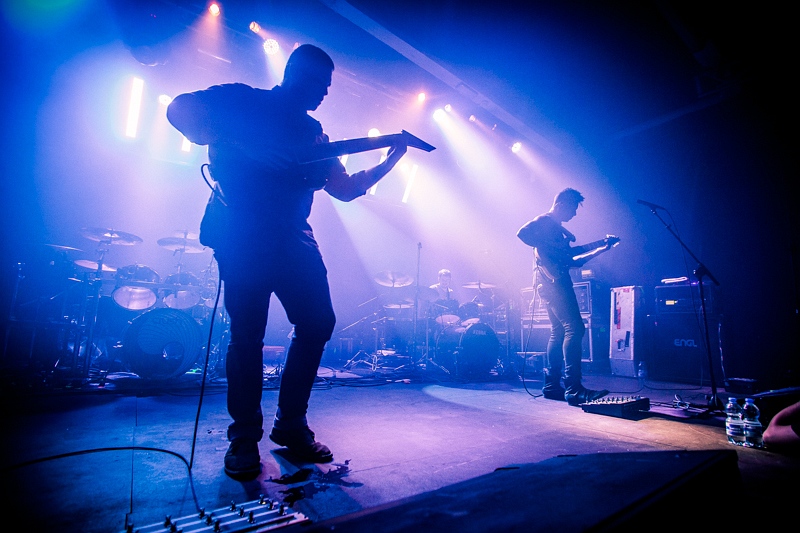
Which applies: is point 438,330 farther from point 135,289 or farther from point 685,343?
point 135,289

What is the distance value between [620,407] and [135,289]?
650 cm

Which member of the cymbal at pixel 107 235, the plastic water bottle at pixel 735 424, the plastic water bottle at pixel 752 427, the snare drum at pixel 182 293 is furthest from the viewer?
the snare drum at pixel 182 293

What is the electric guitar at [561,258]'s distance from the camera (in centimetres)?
407

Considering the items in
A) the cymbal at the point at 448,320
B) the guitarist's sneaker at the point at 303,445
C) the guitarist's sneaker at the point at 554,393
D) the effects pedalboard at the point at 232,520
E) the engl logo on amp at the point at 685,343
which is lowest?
the guitarist's sneaker at the point at 554,393

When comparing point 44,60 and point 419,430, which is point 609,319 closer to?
point 419,430

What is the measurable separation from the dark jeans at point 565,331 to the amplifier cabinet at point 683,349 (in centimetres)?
336

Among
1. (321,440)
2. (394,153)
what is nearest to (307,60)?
(394,153)

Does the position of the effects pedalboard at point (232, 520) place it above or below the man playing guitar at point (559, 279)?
below

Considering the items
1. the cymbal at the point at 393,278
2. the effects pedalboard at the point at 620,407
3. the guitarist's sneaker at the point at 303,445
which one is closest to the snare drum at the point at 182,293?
the cymbal at the point at 393,278

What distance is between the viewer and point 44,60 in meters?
6.18

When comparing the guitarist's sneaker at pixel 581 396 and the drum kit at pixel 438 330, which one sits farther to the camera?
the drum kit at pixel 438 330

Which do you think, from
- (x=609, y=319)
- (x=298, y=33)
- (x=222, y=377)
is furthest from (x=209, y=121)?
(x=609, y=319)

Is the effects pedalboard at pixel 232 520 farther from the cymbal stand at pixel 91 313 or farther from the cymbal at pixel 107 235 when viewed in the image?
the cymbal at pixel 107 235

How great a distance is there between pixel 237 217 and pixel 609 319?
7.72 meters
